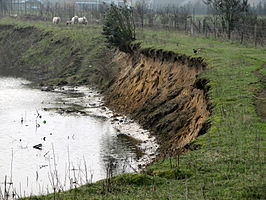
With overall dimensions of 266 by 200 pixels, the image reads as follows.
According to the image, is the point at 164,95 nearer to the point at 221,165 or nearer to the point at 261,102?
the point at 261,102

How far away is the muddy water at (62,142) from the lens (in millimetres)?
23484

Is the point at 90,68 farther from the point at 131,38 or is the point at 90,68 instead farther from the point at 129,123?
the point at 129,123

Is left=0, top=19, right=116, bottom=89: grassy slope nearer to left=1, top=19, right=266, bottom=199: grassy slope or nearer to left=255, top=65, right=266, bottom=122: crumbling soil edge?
left=255, top=65, right=266, bottom=122: crumbling soil edge

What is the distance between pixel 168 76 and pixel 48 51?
40.3 metres

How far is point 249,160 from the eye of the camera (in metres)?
17.4

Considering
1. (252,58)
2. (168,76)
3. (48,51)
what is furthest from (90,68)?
(252,58)

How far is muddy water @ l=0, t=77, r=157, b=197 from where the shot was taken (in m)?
23.5

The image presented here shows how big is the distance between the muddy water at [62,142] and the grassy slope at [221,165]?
1.73m

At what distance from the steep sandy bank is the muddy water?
3.13ft

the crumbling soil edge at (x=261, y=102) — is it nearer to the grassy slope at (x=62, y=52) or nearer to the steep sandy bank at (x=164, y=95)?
the steep sandy bank at (x=164, y=95)

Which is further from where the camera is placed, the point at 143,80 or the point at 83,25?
the point at 83,25

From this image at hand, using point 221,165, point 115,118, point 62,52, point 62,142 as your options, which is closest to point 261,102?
point 221,165

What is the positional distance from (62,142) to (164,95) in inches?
295

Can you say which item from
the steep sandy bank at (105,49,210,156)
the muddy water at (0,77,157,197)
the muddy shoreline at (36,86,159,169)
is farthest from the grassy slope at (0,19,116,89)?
the muddy water at (0,77,157,197)
